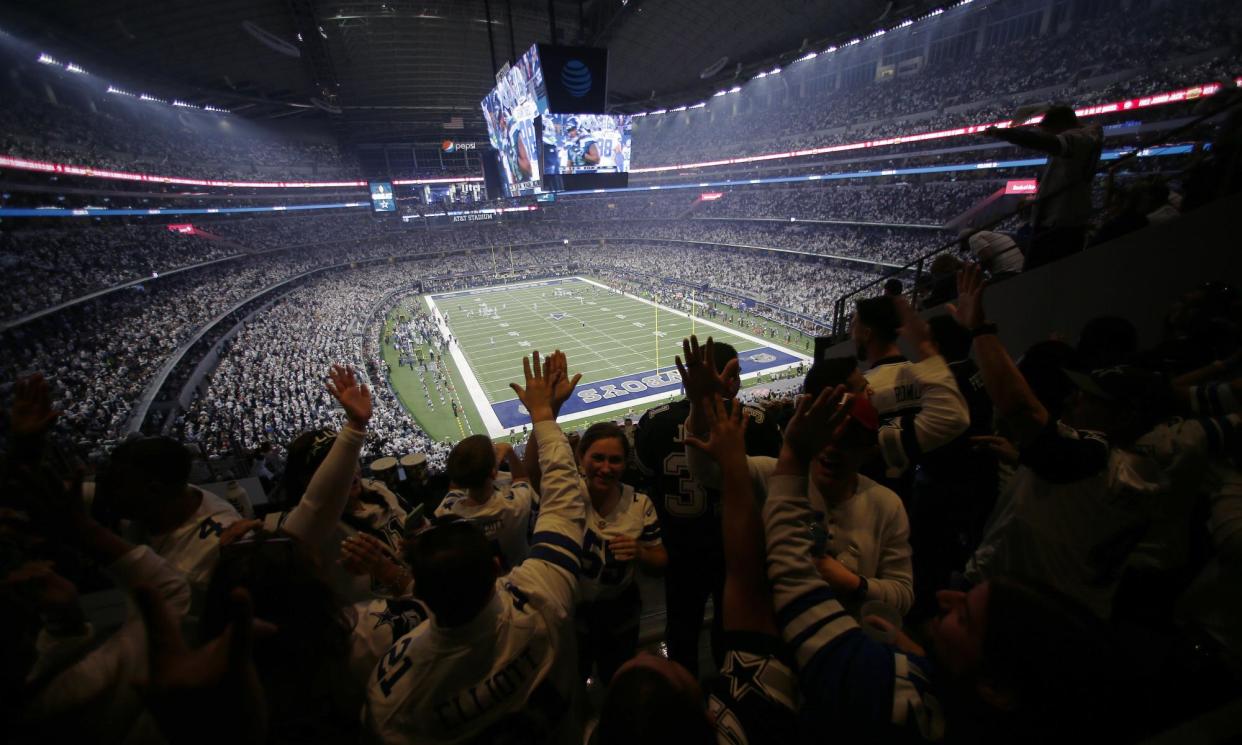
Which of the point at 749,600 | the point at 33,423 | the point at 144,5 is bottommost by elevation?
the point at 749,600

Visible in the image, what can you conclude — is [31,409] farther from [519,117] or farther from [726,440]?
[519,117]

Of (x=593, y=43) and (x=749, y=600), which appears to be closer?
(x=749, y=600)

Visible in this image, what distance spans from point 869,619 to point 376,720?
1.74m

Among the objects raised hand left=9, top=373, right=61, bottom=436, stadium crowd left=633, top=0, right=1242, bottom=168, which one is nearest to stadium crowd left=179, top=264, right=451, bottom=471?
raised hand left=9, top=373, right=61, bottom=436

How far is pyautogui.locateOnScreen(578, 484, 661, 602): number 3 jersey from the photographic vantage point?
2.43 metres

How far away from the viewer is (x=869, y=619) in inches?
67.9

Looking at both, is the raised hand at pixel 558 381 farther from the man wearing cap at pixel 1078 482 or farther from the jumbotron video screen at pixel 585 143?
the jumbotron video screen at pixel 585 143

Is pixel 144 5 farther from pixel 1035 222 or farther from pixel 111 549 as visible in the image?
pixel 1035 222

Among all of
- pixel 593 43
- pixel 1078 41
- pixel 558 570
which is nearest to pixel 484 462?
pixel 558 570

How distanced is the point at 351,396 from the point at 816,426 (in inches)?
101

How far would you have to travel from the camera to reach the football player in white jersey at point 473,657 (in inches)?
58.9

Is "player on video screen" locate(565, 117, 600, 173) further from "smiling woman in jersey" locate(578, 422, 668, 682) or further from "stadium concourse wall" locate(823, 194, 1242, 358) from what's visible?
"smiling woman in jersey" locate(578, 422, 668, 682)

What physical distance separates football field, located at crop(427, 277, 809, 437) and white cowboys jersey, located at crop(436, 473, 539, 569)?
1515 cm

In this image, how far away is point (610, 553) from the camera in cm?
246
